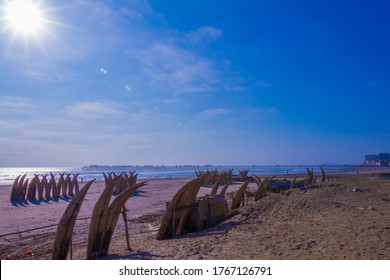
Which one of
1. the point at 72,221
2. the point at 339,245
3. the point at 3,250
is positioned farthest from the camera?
the point at 3,250

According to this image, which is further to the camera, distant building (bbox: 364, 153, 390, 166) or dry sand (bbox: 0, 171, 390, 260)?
distant building (bbox: 364, 153, 390, 166)

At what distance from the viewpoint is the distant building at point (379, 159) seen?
110169mm

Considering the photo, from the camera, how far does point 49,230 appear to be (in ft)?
40.7

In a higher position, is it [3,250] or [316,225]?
[316,225]

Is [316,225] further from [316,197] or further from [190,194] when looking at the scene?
[316,197]

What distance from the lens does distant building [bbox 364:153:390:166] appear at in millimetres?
110169

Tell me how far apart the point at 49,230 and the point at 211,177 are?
90.7ft

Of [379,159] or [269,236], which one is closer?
Answer: [269,236]

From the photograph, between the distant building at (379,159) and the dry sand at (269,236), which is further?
the distant building at (379,159)

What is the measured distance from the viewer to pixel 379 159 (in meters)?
128
